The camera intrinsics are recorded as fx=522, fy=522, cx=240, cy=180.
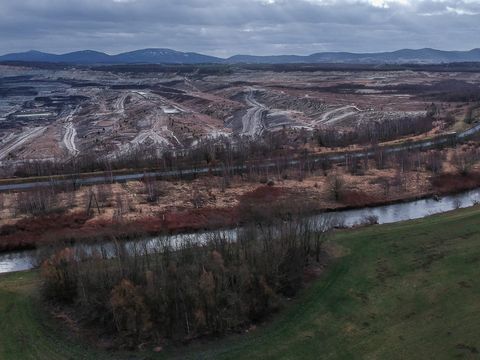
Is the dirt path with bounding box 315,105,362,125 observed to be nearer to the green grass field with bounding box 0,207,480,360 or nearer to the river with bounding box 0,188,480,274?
the river with bounding box 0,188,480,274

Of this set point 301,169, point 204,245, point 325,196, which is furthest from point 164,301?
point 301,169

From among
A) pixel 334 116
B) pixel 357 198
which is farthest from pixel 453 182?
pixel 334 116

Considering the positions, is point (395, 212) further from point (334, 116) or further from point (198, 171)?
point (334, 116)

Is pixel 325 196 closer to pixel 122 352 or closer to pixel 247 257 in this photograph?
pixel 247 257

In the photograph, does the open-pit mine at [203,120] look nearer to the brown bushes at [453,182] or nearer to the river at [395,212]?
the brown bushes at [453,182]

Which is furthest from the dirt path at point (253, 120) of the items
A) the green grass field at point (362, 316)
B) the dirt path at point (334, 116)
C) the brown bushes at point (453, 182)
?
the green grass field at point (362, 316)
